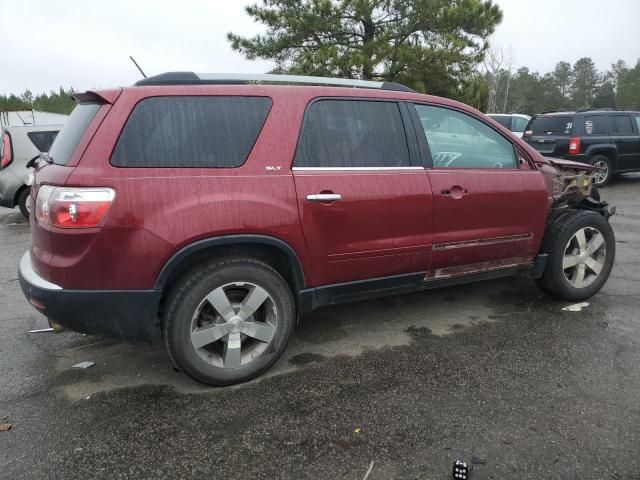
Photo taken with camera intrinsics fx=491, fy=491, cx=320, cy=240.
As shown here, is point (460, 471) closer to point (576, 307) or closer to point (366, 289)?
point (366, 289)

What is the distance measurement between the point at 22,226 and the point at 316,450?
773 cm

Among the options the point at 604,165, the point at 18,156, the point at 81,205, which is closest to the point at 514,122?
the point at 604,165

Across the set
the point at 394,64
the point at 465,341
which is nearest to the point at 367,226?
the point at 465,341

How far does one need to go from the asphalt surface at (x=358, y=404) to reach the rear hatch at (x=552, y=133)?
307 inches

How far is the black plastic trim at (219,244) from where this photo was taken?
262 cm

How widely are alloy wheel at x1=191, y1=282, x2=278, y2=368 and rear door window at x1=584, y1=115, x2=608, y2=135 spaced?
1040 cm

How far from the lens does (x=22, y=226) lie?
8.16 metres

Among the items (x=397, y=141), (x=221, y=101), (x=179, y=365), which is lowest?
(x=179, y=365)

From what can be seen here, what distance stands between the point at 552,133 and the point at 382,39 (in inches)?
255

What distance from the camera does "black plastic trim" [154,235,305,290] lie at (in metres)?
2.62

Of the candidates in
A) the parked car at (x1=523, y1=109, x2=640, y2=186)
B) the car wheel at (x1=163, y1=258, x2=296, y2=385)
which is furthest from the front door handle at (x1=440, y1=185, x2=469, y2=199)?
the parked car at (x1=523, y1=109, x2=640, y2=186)

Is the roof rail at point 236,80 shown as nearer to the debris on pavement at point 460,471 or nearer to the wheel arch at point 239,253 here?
the wheel arch at point 239,253

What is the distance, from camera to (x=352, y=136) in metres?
3.18

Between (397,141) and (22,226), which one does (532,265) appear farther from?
(22,226)
